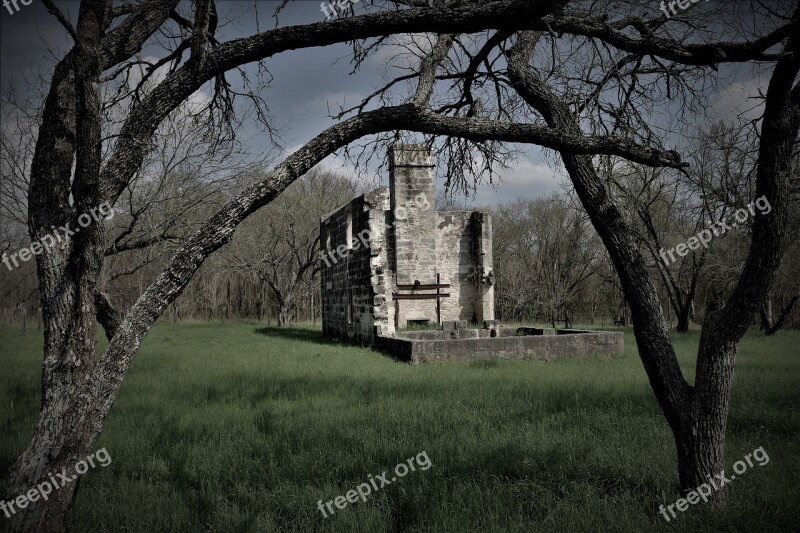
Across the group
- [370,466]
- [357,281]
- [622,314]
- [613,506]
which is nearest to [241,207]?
[370,466]

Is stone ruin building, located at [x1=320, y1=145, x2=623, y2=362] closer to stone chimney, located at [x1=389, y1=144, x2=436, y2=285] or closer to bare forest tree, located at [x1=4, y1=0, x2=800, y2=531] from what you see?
stone chimney, located at [x1=389, y1=144, x2=436, y2=285]

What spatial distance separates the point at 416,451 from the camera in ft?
16.1

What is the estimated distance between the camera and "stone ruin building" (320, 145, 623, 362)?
14625 mm

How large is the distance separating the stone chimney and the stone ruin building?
38mm

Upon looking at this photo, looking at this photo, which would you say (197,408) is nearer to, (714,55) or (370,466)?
(370,466)

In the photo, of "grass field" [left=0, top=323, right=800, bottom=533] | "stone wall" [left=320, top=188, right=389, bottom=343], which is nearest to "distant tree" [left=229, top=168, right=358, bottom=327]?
"stone wall" [left=320, top=188, right=389, bottom=343]

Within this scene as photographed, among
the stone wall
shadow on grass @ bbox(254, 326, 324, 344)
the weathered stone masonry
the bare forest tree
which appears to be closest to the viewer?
the bare forest tree

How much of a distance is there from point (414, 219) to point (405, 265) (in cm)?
178

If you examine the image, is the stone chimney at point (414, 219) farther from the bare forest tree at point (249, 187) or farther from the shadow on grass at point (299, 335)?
the bare forest tree at point (249, 187)

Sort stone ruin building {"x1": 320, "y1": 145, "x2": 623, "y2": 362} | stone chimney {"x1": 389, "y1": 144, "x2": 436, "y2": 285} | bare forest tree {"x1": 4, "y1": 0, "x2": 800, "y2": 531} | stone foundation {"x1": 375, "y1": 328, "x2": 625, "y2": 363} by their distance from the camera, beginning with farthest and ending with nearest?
stone chimney {"x1": 389, "y1": 144, "x2": 436, "y2": 285}
stone ruin building {"x1": 320, "y1": 145, "x2": 623, "y2": 362}
stone foundation {"x1": 375, "y1": 328, "x2": 625, "y2": 363}
bare forest tree {"x1": 4, "y1": 0, "x2": 800, "y2": 531}

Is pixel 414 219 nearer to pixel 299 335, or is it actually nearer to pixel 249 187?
pixel 299 335

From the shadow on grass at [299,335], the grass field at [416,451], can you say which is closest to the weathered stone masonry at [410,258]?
the shadow on grass at [299,335]

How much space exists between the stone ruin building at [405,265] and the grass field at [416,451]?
220 inches

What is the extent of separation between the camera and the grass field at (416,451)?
11.8ft
